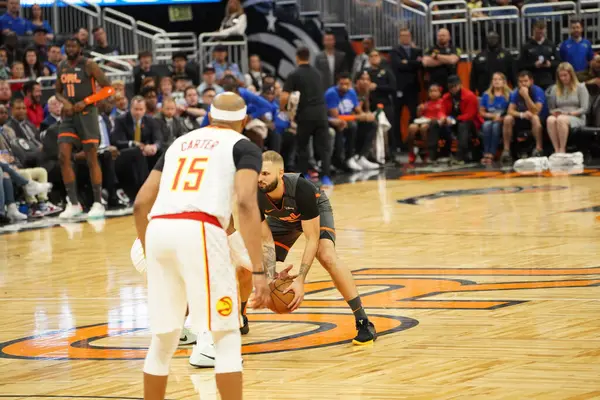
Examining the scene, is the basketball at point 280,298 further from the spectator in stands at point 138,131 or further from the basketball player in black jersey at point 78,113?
the spectator in stands at point 138,131

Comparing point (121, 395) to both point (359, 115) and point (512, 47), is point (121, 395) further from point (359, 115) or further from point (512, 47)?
point (512, 47)

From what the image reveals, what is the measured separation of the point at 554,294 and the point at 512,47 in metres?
14.1

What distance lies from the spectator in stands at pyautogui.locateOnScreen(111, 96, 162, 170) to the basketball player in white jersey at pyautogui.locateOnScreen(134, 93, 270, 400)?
35.5ft

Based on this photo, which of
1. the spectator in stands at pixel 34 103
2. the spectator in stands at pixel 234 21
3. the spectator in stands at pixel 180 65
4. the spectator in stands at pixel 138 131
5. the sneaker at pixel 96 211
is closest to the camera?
the sneaker at pixel 96 211

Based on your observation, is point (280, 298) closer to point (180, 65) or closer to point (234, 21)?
point (180, 65)

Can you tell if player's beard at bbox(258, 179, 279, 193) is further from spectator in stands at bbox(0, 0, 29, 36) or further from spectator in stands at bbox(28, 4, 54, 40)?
spectator in stands at bbox(0, 0, 29, 36)

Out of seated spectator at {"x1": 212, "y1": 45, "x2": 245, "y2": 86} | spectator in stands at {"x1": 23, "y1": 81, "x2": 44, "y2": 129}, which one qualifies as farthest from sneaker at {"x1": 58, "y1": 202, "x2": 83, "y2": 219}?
seated spectator at {"x1": 212, "y1": 45, "x2": 245, "y2": 86}

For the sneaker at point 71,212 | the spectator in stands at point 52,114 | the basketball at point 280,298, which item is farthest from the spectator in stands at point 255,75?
the basketball at point 280,298

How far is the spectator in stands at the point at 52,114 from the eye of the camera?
51.8ft

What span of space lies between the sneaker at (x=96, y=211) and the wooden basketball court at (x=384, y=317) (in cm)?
87

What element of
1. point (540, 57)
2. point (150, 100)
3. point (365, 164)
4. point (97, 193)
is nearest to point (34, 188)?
point (97, 193)

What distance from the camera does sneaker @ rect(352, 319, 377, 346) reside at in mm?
6926

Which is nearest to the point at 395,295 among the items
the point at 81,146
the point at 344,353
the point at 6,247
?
the point at 344,353

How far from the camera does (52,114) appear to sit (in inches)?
630
